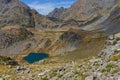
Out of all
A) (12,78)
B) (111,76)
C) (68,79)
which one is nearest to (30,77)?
(12,78)

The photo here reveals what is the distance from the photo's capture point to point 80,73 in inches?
898

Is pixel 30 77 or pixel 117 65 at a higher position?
pixel 117 65

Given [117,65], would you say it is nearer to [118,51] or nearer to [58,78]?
[58,78]

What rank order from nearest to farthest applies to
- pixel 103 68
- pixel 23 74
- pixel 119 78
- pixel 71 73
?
pixel 119 78
pixel 103 68
pixel 71 73
pixel 23 74

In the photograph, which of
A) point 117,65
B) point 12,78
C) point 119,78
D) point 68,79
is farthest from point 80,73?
point 12,78

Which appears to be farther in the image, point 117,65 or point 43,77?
point 43,77

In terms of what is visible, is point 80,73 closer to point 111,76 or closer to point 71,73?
point 71,73

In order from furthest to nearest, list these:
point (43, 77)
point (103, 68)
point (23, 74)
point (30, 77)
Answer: point (23, 74)
point (30, 77)
point (43, 77)
point (103, 68)

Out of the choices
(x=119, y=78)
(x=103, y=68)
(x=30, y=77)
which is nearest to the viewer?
(x=119, y=78)

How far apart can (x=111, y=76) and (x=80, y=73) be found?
377 centimetres

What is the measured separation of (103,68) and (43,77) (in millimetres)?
6840

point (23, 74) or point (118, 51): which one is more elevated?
point (118, 51)

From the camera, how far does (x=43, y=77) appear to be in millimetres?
26672

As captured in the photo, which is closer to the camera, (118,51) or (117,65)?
(117,65)
